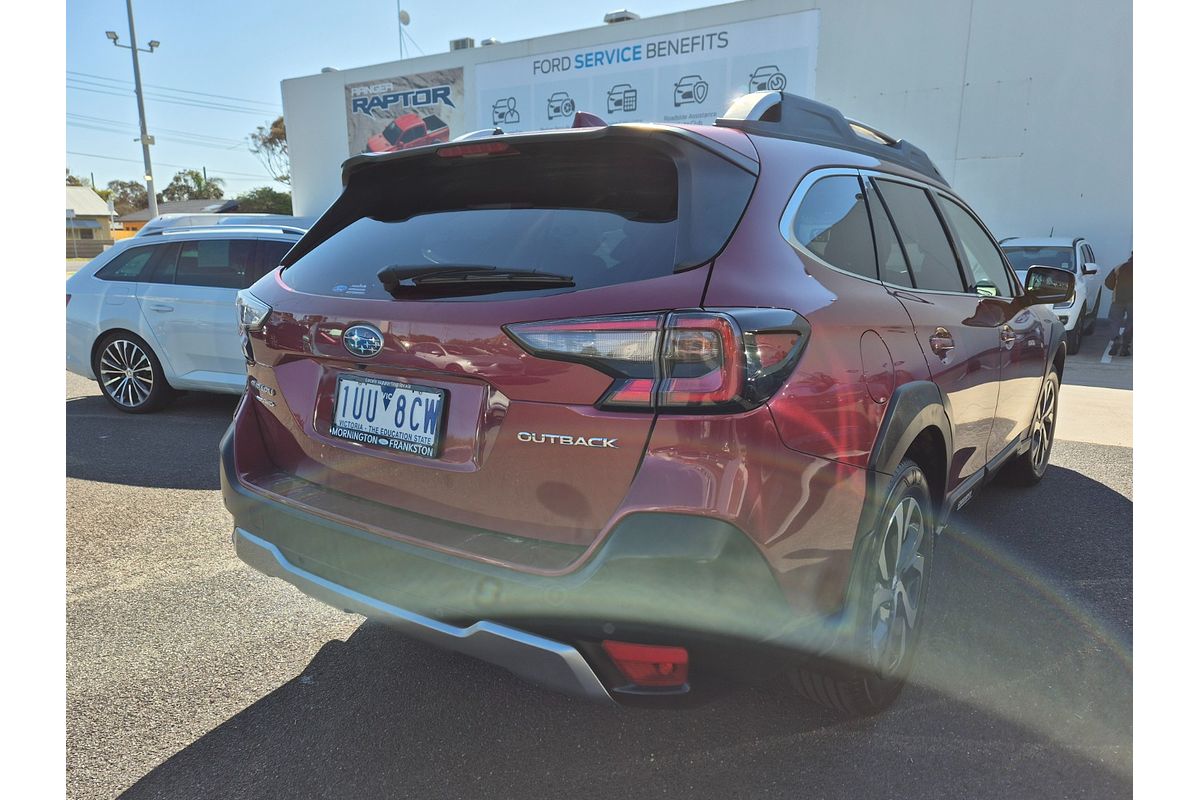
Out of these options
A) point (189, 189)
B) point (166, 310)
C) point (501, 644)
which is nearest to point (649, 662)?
point (501, 644)

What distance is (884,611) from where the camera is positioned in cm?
236

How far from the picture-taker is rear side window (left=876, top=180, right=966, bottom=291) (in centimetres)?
280

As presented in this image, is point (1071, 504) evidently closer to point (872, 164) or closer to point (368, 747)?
point (872, 164)

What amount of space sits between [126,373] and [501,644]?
6271 millimetres

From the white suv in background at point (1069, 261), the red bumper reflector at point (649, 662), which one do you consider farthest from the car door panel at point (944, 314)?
the white suv in background at point (1069, 261)

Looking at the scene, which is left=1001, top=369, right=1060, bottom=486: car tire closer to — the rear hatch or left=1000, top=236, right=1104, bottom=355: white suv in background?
the rear hatch

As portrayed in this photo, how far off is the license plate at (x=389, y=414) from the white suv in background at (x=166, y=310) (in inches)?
183

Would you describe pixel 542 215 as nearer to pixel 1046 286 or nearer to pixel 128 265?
pixel 1046 286

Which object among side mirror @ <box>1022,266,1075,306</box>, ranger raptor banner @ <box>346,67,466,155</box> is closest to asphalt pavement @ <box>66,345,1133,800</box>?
side mirror @ <box>1022,266,1075,306</box>

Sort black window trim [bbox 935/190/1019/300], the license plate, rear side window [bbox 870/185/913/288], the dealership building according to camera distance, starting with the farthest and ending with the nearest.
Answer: the dealership building → black window trim [bbox 935/190/1019/300] → rear side window [bbox 870/185/913/288] → the license plate

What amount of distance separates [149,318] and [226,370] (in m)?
0.87

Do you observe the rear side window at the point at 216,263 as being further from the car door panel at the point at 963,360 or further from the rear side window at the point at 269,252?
the car door panel at the point at 963,360

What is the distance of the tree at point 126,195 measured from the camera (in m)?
102

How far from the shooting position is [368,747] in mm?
2268
